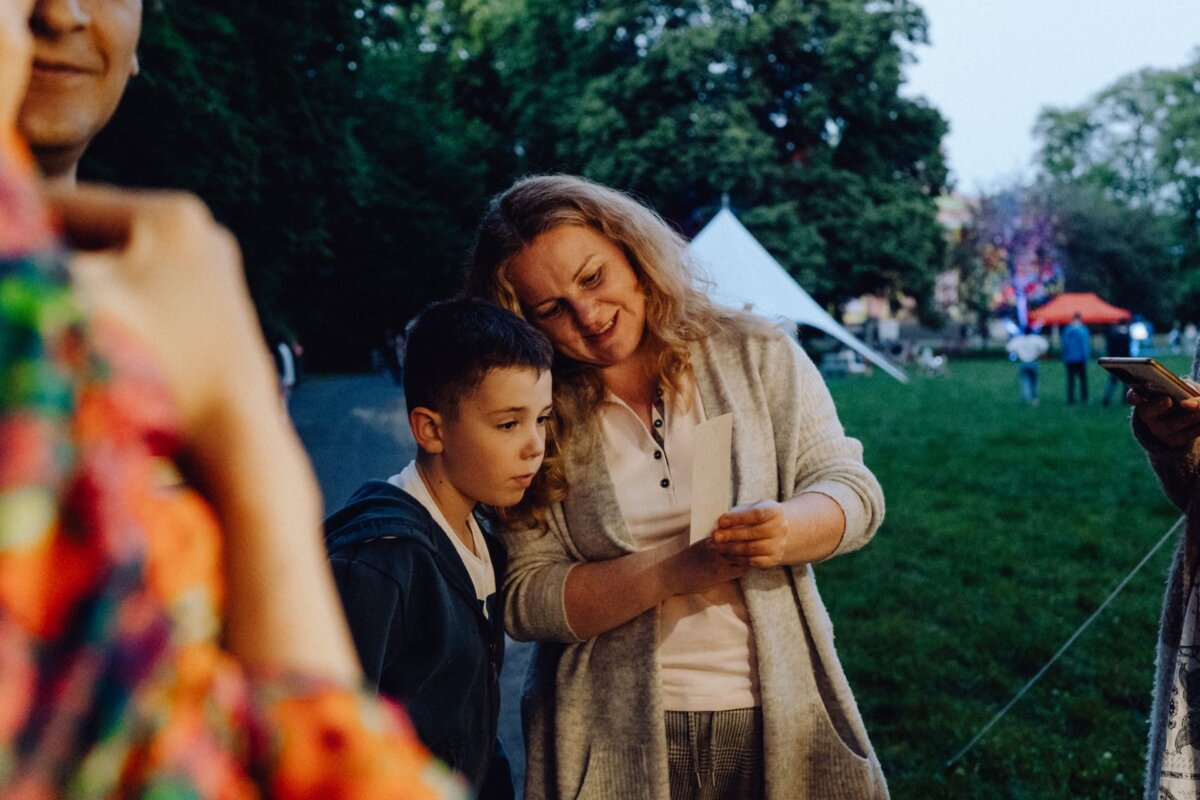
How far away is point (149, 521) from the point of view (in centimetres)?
48

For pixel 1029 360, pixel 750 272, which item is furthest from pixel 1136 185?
pixel 750 272

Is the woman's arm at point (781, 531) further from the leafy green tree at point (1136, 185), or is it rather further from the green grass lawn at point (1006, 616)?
the leafy green tree at point (1136, 185)

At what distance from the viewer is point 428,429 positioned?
74.5 inches

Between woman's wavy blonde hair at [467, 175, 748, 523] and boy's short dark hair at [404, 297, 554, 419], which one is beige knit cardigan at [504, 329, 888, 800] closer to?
woman's wavy blonde hair at [467, 175, 748, 523]

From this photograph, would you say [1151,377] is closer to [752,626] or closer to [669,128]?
[752,626]

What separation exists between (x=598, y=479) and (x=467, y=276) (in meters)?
0.55

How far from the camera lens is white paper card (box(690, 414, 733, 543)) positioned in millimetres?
1904

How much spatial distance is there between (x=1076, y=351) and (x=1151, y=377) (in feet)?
59.6

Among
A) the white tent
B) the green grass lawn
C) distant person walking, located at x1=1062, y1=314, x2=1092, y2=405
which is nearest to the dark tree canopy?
distant person walking, located at x1=1062, y1=314, x2=1092, y2=405

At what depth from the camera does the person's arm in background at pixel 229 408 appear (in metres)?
0.51

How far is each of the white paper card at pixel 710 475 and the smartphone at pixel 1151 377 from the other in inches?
35.5

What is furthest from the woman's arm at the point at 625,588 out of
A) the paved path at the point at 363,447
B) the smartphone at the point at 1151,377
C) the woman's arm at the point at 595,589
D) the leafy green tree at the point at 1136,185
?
the leafy green tree at the point at 1136,185

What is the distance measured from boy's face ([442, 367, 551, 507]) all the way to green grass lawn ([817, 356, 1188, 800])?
296 centimetres

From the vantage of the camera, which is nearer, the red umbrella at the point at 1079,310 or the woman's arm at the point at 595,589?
the woman's arm at the point at 595,589
